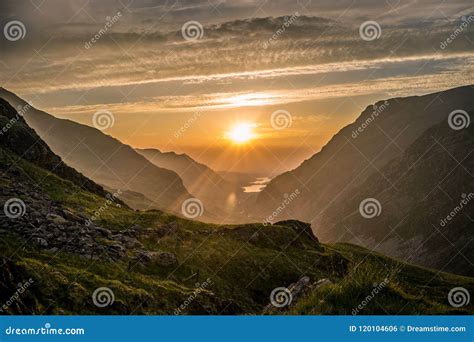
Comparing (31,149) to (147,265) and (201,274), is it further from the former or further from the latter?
(147,265)

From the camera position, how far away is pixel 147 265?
145 feet

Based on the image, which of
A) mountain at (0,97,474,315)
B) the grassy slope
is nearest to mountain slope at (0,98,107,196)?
mountain at (0,97,474,315)

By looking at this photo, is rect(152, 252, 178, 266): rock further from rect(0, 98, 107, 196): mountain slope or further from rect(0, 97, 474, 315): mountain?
rect(0, 98, 107, 196): mountain slope

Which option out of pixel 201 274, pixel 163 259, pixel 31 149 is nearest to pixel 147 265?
pixel 163 259

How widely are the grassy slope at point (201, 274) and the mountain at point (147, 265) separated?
7 cm

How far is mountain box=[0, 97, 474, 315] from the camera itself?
55.3 ft

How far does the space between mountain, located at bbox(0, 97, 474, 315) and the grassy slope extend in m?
0.07

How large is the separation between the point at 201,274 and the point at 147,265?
7.31 metres

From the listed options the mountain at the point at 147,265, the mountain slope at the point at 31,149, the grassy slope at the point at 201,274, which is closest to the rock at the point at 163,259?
the mountain at the point at 147,265

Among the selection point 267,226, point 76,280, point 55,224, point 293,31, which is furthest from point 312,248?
point 76,280

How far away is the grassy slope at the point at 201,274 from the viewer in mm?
16156

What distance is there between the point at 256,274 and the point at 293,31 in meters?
27.2

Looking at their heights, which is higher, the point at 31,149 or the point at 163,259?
the point at 31,149

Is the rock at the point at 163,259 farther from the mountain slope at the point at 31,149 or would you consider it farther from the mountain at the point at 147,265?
the mountain slope at the point at 31,149
